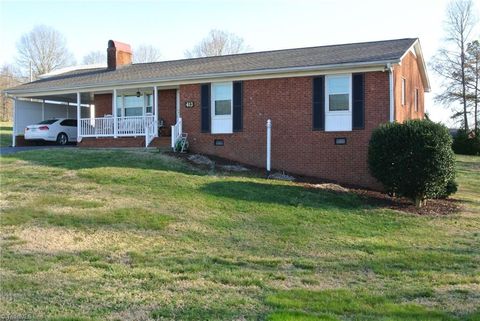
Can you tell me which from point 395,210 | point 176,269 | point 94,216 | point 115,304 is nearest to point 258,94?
point 395,210

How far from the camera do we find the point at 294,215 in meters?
10.8

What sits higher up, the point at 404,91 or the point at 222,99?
the point at 404,91

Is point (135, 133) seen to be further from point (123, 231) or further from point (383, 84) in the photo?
point (123, 231)

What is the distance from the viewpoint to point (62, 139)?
24.4m

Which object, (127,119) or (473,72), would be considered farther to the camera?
(473,72)

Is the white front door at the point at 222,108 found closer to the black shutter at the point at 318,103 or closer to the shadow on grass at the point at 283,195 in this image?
the black shutter at the point at 318,103

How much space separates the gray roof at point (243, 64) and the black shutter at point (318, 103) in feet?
2.07

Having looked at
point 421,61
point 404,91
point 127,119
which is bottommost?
point 127,119

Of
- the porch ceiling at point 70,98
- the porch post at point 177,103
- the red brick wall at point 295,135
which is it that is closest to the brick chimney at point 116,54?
the porch ceiling at point 70,98

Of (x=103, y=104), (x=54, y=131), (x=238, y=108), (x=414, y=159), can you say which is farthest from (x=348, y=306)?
(x=54, y=131)

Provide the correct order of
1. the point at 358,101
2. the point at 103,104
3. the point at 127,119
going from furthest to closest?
the point at 103,104 → the point at 127,119 → the point at 358,101

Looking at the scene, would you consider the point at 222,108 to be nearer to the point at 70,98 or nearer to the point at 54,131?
the point at 54,131

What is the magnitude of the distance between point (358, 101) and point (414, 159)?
14.4ft

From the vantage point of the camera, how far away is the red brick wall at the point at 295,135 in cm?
1630
